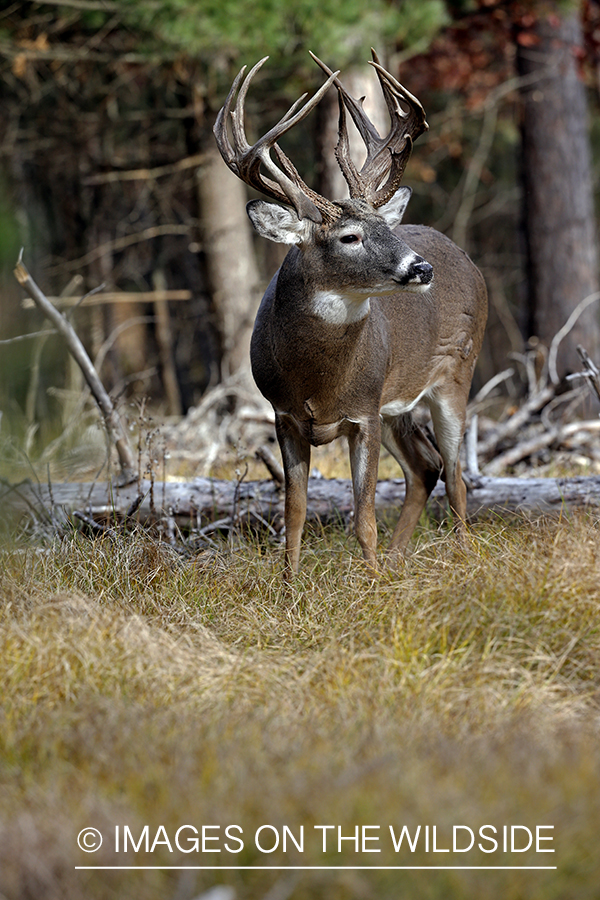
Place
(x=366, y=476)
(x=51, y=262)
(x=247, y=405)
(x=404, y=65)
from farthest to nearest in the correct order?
(x=404, y=65) < (x=51, y=262) < (x=247, y=405) < (x=366, y=476)

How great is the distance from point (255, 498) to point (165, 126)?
8.09 m

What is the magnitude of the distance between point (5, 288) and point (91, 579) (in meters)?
1.18

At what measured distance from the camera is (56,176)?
13.6 m

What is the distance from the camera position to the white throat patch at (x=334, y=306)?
3.89 meters

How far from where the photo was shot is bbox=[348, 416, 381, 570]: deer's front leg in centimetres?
410

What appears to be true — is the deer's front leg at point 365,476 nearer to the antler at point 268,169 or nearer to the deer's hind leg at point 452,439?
the deer's hind leg at point 452,439

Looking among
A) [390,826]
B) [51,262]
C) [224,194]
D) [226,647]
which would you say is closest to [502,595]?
[226,647]

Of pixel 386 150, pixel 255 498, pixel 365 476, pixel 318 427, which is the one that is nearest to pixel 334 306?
pixel 318 427

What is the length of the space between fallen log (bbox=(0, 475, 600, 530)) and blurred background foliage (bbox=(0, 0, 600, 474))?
1.84ft

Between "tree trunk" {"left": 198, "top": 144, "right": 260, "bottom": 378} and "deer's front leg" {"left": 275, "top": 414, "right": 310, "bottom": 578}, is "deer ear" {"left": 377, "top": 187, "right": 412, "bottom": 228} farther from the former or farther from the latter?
"tree trunk" {"left": 198, "top": 144, "right": 260, "bottom": 378}

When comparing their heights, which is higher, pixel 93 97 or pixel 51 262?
pixel 93 97

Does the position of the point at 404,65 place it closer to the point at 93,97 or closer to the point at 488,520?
the point at 93,97

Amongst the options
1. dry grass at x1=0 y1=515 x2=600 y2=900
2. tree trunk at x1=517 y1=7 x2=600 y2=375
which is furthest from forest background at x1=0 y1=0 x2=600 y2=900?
tree trunk at x1=517 y1=7 x2=600 y2=375

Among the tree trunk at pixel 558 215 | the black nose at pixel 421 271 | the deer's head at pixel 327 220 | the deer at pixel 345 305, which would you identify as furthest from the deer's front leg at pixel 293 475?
the tree trunk at pixel 558 215
